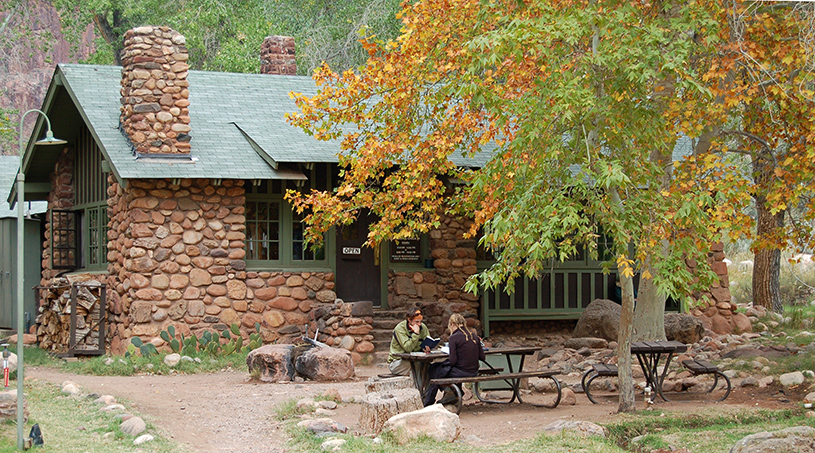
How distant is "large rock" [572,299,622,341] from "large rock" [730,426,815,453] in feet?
29.1

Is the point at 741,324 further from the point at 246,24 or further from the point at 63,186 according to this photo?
the point at 246,24

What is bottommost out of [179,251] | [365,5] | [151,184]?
[179,251]

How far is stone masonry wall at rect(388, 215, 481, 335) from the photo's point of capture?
54.0 ft

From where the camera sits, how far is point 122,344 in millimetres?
14539

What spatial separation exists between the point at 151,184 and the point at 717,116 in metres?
8.64

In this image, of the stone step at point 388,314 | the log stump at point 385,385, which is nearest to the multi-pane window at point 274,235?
the stone step at point 388,314

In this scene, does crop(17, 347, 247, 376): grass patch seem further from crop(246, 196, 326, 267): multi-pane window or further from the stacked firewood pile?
crop(246, 196, 326, 267): multi-pane window

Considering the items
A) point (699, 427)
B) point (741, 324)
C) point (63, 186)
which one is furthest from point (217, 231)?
point (741, 324)

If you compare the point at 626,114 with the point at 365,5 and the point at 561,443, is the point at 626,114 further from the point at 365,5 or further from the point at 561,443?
the point at 365,5

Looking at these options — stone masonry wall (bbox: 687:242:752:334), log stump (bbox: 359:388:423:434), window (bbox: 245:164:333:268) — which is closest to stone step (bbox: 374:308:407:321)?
window (bbox: 245:164:333:268)

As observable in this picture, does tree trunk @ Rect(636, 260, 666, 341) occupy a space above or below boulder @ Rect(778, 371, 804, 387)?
above

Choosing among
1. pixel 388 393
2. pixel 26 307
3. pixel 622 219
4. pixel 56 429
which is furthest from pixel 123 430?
pixel 26 307

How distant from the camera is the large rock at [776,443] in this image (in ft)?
22.8

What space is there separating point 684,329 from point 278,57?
33.0ft
